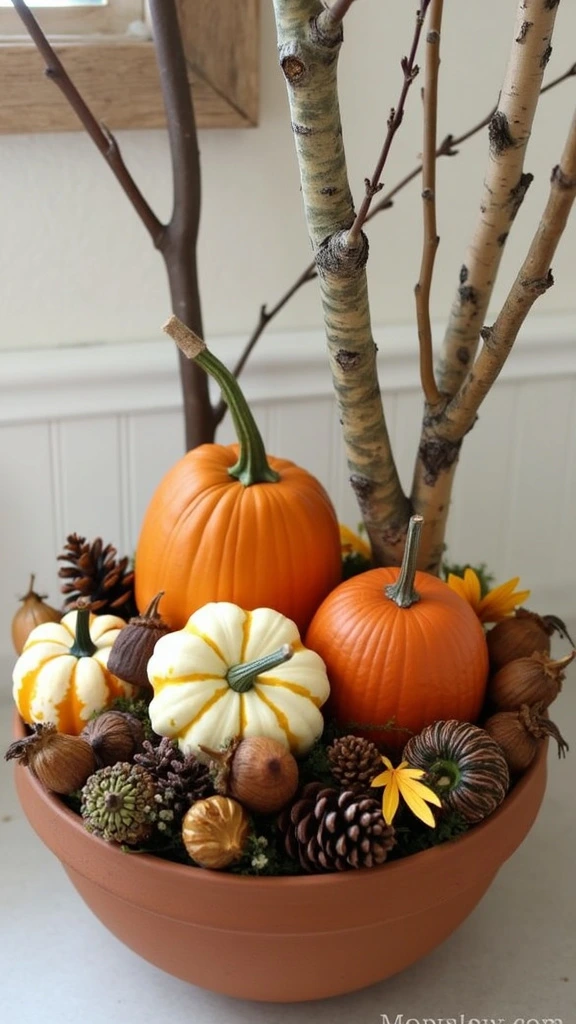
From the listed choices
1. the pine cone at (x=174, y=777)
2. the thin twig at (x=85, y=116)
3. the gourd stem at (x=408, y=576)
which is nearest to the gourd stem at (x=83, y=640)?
the pine cone at (x=174, y=777)

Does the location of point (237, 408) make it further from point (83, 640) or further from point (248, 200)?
point (248, 200)

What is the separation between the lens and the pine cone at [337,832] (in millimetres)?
599

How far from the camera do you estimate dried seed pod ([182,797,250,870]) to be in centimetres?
60

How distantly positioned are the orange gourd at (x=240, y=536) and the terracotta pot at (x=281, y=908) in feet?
0.57

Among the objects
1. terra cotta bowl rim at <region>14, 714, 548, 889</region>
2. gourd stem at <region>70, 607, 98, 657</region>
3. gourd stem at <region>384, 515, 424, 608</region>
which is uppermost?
gourd stem at <region>384, 515, 424, 608</region>

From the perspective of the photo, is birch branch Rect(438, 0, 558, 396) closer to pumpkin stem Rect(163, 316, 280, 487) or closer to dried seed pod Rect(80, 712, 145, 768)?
pumpkin stem Rect(163, 316, 280, 487)

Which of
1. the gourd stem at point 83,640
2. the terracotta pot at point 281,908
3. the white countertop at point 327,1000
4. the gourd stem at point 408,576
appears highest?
the gourd stem at point 408,576

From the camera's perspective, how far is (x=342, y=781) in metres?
0.64

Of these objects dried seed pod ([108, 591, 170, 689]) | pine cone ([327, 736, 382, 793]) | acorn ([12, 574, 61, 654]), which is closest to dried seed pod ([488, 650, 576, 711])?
pine cone ([327, 736, 382, 793])

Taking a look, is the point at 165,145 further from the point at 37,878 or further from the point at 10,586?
the point at 37,878

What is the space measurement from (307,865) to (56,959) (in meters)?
0.26

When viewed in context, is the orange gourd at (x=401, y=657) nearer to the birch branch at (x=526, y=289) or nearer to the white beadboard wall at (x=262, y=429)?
the birch branch at (x=526, y=289)

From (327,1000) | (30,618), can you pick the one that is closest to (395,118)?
(30,618)

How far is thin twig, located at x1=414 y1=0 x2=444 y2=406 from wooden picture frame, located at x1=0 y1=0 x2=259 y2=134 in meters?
0.27
